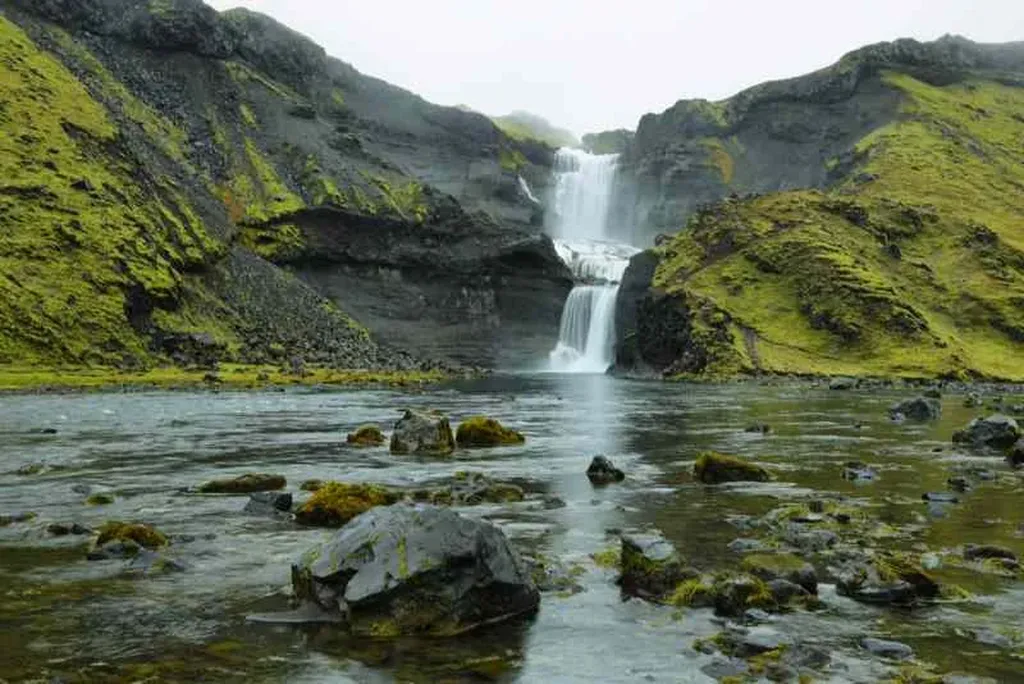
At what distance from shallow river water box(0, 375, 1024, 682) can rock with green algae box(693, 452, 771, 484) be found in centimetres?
63

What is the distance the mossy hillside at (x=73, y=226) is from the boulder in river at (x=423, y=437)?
5888cm

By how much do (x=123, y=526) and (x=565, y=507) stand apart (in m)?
8.85

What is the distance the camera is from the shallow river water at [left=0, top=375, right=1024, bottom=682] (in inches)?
369

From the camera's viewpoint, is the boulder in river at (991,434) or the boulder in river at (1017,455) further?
the boulder in river at (991,434)

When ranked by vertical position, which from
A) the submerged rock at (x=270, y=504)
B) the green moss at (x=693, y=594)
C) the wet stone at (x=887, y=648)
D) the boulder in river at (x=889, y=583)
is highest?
the boulder in river at (x=889, y=583)

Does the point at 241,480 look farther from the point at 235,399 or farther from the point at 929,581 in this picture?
the point at 235,399

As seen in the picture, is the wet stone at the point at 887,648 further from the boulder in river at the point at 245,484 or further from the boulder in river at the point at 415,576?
the boulder in river at the point at 245,484

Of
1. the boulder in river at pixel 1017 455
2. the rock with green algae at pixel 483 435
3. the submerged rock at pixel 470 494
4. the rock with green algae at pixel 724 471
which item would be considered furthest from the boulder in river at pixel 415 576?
the rock with green algae at pixel 483 435

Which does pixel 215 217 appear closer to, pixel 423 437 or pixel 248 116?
pixel 248 116

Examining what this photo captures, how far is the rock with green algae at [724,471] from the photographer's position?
22.3 metres

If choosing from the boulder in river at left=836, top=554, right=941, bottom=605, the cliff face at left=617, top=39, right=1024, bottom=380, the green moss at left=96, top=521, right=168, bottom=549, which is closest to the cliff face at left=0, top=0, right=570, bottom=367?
the cliff face at left=617, top=39, right=1024, bottom=380

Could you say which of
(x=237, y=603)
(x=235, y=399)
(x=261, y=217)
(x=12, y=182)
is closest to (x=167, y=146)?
(x=261, y=217)

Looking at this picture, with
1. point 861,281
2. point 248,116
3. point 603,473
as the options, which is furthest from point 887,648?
point 248,116

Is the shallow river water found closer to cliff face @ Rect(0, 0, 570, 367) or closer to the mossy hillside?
the mossy hillside
